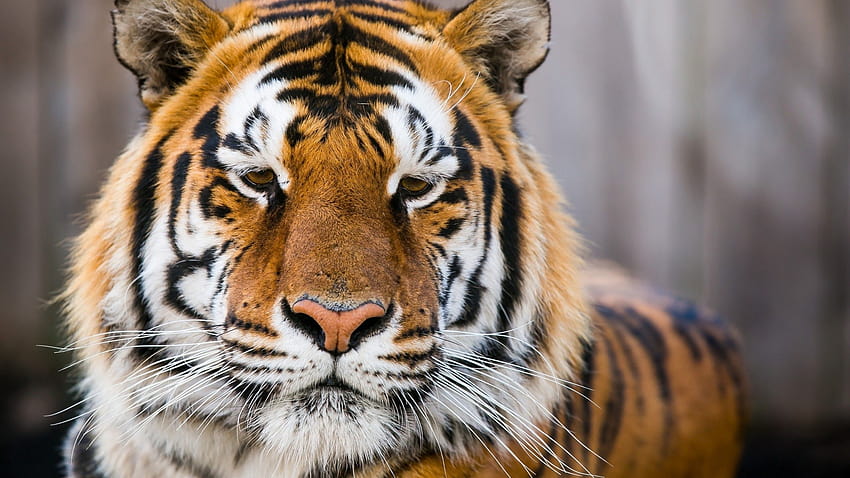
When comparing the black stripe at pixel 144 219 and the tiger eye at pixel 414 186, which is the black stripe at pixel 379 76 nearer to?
the tiger eye at pixel 414 186

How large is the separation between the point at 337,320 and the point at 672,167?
2.00 meters

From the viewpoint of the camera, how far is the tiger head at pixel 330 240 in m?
1.05

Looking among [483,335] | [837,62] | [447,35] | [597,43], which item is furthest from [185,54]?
[837,62]

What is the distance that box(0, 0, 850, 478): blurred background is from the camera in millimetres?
2635

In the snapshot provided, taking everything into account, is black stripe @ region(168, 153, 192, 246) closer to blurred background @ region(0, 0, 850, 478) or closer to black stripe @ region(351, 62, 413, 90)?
black stripe @ region(351, 62, 413, 90)

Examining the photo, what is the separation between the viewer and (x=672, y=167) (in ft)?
8.98

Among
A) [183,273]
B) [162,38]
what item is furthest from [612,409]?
[162,38]

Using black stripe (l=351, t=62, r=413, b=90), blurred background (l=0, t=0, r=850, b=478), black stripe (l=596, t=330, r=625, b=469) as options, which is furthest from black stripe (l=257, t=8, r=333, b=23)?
blurred background (l=0, t=0, r=850, b=478)

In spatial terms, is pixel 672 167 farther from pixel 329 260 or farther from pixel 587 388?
pixel 329 260

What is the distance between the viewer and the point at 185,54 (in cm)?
123

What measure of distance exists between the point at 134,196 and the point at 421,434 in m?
0.53

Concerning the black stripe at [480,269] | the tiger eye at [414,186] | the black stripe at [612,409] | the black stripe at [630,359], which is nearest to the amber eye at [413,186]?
the tiger eye at [414,186]

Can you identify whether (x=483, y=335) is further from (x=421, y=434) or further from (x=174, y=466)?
(x=174, y=466)

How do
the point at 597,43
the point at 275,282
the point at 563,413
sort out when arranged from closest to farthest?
1. the point at 275,282
2. the point at 563,413
3. the point at 597,43
